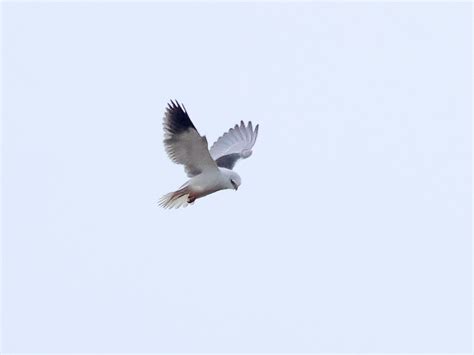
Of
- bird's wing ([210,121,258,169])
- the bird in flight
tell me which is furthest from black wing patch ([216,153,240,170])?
the bird in flight

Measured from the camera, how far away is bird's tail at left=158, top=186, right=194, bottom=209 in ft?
51.3

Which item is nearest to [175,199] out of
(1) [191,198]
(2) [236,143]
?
(1) [191,198]

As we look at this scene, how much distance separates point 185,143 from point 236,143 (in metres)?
3.37

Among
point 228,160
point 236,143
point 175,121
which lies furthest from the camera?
point 236,143

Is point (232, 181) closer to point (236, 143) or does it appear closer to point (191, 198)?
point (191, 198)

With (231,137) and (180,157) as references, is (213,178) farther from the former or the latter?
(231,137)

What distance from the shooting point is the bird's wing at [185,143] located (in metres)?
14.9

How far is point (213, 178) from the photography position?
15289 millimetres

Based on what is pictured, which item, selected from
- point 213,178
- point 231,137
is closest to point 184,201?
point 213,178

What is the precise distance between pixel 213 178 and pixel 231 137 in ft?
10.8

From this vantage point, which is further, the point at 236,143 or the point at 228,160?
the point at 236,143

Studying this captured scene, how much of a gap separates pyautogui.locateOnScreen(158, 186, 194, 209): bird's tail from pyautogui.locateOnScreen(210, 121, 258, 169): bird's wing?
1.85 metres

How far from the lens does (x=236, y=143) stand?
18.3m

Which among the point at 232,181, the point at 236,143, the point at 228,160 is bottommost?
the point at 232,181
